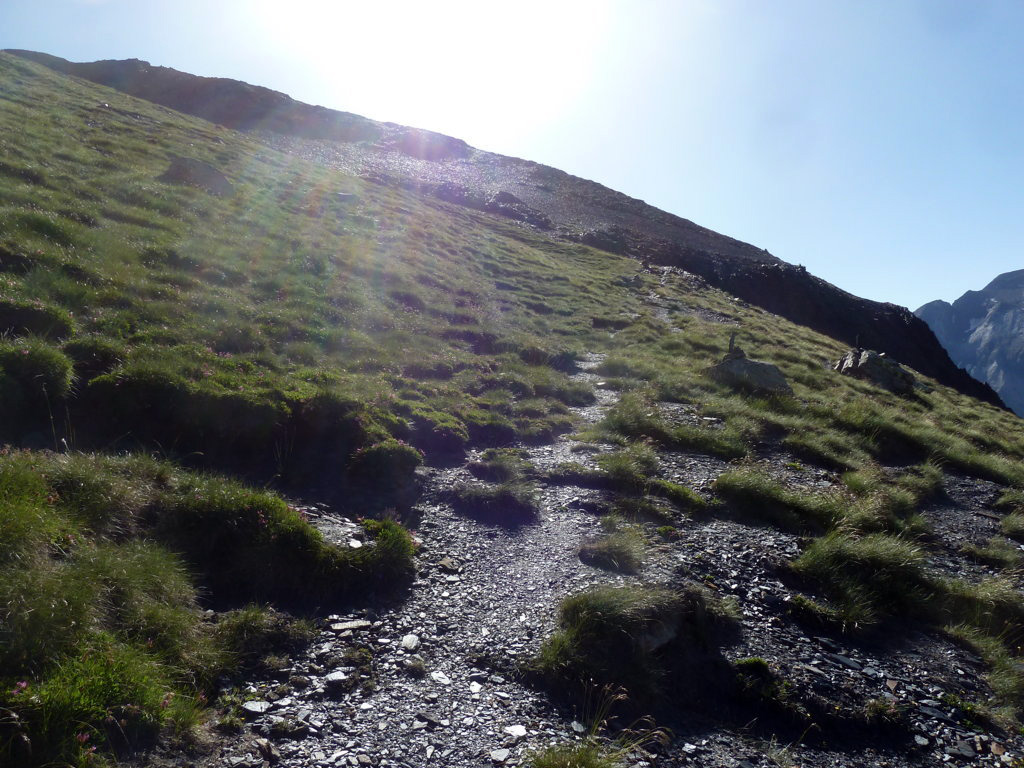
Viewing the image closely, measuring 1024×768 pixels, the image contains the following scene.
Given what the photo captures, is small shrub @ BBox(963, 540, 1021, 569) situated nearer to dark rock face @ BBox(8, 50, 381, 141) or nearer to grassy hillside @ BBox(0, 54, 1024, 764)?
grassy hillside @ BBox(0, 54, 1024, 764)

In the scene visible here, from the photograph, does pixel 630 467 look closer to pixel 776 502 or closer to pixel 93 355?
pixel 776 502

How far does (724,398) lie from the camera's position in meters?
19.3

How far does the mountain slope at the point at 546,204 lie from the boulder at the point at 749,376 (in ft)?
96.5

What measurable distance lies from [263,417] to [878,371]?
2722 cm

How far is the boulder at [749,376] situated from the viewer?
20734mm

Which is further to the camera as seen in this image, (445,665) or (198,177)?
(198,177)

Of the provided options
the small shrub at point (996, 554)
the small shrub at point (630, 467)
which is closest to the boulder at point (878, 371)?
the small shrub at point (996, 554)

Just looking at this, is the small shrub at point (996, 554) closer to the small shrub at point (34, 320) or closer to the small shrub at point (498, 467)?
the small shrub at point (498, 467)

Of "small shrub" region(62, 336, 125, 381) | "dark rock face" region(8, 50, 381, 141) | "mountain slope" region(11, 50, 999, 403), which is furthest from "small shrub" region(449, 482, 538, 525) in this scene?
"dark rock face" region(8, 50, 381, 141)

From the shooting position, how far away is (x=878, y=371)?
2728 cm

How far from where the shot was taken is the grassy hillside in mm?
5910

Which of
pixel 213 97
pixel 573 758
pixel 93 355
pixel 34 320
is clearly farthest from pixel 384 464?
pixel 213 97

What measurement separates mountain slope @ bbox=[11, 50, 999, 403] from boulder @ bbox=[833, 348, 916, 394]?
2177cm

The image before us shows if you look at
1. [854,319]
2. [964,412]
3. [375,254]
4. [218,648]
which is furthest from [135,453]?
[854,319]
